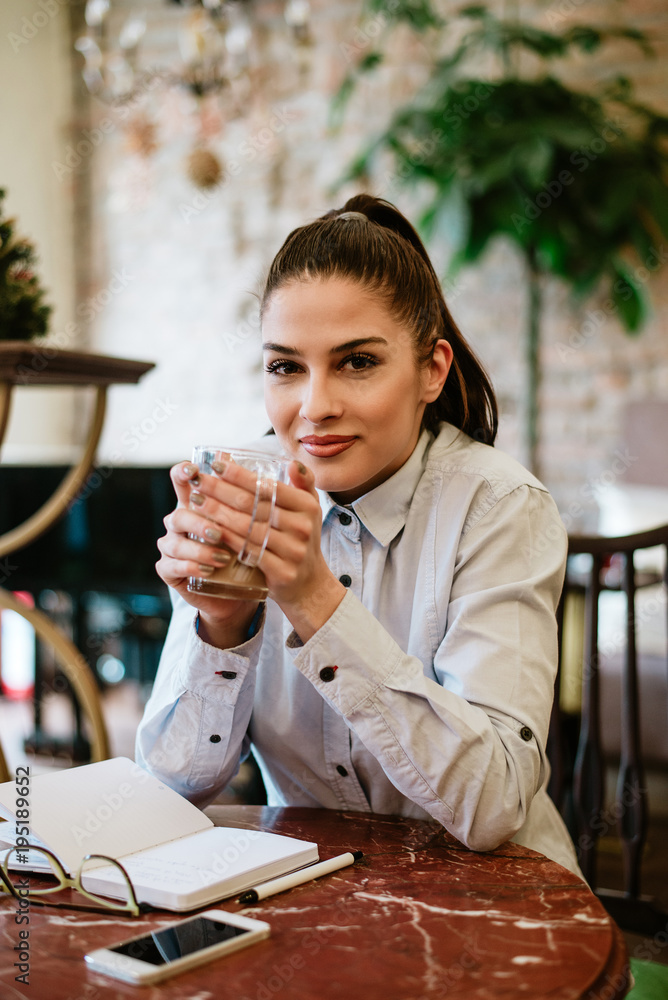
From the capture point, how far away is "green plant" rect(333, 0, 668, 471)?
3.44m

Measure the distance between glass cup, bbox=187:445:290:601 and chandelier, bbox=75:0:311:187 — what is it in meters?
2.66

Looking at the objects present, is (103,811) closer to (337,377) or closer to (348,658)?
(348,658)

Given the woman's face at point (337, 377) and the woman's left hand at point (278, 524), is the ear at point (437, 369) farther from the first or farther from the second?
the woman's left hand at point (278, 524)

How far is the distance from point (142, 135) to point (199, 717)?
403 centimetres

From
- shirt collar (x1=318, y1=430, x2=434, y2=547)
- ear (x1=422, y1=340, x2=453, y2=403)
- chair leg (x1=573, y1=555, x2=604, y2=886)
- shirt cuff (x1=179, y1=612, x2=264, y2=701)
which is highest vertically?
ear (x1=422, y1=340, x2=453, y2=403)

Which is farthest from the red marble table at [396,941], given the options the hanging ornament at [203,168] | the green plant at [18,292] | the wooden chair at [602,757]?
the hanging ornament at [203,168]

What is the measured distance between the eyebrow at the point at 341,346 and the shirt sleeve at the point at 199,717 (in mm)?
308

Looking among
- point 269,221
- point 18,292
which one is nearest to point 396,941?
point 18,292

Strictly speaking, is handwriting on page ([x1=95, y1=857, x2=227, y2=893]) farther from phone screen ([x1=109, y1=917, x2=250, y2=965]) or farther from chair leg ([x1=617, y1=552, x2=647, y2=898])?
chair leg ([x1=617, y1=552, x2=647, y2=898])

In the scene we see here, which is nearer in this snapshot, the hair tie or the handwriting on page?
the handwriting on page

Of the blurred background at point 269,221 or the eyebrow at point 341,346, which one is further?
the blurred background at point 269,221

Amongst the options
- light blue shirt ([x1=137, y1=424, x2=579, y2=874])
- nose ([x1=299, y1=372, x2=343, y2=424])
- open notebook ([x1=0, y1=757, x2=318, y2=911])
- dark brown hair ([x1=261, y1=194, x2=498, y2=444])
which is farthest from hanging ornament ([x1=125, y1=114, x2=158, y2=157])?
open notebook ([x1=0, y1=757, x2=318, y2=911])

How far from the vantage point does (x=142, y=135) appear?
446 cm

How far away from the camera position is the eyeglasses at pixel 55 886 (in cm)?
72
